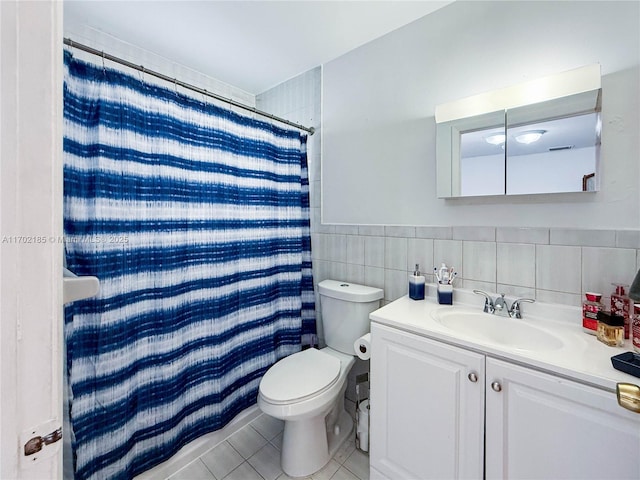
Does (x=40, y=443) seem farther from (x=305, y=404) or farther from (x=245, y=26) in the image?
(x=245, y=26)

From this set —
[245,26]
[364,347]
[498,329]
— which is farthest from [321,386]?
Result: [245,26]

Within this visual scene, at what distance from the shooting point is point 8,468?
330 millimetres

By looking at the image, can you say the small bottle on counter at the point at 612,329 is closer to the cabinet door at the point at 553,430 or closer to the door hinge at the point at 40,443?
the cabinet door at the point at 553,430

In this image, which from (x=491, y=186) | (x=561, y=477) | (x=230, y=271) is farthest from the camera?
(x=230, y=271)

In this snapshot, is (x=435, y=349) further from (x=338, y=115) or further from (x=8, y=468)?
(x=338, y=115)

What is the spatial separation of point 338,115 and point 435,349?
5.11 feet

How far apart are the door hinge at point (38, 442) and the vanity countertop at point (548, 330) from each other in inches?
42.6

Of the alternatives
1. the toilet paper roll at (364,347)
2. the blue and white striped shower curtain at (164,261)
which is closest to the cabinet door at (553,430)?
the toilet paper roll at (364,347)

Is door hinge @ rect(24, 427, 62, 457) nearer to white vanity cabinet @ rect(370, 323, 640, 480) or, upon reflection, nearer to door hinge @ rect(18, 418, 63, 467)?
door hinge @ rect(18, 418, 63, 467)

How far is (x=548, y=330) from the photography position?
1.13m

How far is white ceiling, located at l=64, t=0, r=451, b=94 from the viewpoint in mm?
1461

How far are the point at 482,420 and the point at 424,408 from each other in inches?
8.2

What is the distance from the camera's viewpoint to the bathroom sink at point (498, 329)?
3.75 feet

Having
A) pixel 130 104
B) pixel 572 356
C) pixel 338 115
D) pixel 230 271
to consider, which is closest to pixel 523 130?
pixel 572 356
